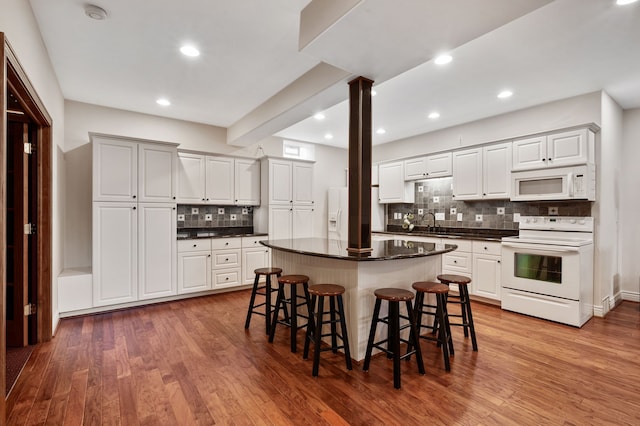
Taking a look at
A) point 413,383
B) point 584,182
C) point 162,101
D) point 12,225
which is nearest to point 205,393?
point 413,383

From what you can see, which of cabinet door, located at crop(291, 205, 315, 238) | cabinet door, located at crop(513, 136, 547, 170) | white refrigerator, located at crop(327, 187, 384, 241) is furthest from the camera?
white refrigerator, located at crop(327, 187, 384, 241)

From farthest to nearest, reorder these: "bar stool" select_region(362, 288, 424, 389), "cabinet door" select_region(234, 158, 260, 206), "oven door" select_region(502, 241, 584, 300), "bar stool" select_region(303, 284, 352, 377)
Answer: "cabinet door" select_region(234, 158, 260, 206) < "oven door" select_region(502, 241, 584, 300) < "bar stool" select_region(303, 284, 352, 377) < "bar stool" select_region(362, 288, 424, 389)

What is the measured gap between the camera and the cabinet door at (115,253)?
3.86m

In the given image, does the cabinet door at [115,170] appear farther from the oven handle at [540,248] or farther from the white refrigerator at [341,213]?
the oven handle at [540,248]

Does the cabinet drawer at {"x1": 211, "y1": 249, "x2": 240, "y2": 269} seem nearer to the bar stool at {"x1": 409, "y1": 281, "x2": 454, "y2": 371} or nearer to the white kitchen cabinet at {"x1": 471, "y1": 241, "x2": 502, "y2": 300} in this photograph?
the bar stool at {"x1": 409, "y1": 281, "x2": 454, "y2": 371}

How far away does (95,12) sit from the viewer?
2.31 m

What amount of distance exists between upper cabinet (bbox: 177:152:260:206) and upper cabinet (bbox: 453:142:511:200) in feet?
10.9

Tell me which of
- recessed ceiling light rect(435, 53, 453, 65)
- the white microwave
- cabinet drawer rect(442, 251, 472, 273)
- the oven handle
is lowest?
cabinet drawer rect(442, 251, 472, 273)

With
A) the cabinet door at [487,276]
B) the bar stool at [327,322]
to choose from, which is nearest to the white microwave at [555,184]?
the cabinet door at [487,276]

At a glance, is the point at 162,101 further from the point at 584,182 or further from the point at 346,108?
the point at 584,182

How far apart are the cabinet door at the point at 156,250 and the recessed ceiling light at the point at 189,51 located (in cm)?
215

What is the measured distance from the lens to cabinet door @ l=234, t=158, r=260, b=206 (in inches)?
210

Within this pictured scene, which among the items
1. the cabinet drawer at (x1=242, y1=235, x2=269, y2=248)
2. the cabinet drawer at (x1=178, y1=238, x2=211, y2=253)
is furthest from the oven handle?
the cabinet drawer at (x1=178, y1=238, x2=211, y2=253)

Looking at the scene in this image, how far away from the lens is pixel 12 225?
9.50 ft
